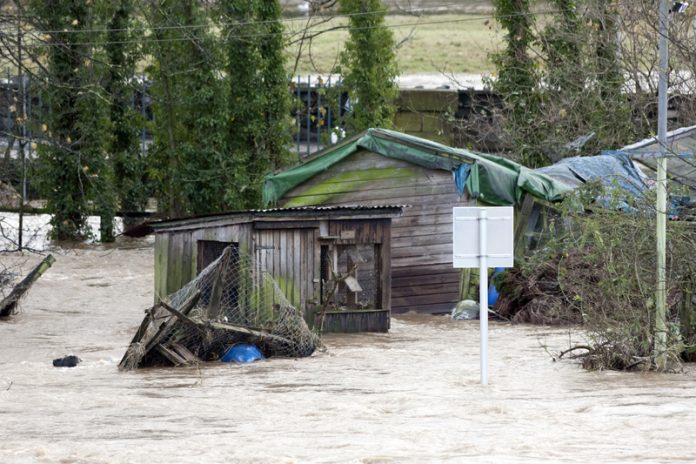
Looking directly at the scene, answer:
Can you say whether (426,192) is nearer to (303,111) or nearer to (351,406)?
(351,406)

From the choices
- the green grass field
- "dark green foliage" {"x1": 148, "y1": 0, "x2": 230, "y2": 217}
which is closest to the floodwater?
"dark green foliage" {"x1": 148, "y1": 0, "x2": 230, "y2": 217}

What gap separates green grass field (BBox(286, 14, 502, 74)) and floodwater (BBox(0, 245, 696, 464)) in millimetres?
30999

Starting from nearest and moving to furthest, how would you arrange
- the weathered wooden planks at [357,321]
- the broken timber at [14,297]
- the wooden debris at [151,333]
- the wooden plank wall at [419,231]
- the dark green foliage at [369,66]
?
1. the wooden debris at [151,333]
2. the weathered wooden planks at [357,321]
3. the broken timber at [14,297]
4. the wooden plank wall at [419,231]
5. the dark green foliage at [369,66]

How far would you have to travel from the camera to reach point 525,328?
21.1 meters

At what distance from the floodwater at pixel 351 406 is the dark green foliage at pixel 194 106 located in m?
11.6

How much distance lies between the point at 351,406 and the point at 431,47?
44.8 metres

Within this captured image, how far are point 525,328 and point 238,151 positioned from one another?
1264cm

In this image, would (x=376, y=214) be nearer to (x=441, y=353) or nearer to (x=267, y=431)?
(x=441, y=353)

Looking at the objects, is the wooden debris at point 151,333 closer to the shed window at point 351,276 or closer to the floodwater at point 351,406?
the floodwater at point 351,406

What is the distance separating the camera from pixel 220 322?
1711 centimetres

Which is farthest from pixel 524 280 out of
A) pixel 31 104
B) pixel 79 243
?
pixel 31 104

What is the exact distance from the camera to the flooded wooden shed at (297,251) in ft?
64.9

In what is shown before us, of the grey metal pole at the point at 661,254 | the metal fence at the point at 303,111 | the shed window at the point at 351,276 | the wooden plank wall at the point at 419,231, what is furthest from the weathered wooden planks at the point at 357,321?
the metal fence at the point at 303,111

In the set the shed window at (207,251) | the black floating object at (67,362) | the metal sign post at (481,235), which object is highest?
the metal sign post at (481,235)
